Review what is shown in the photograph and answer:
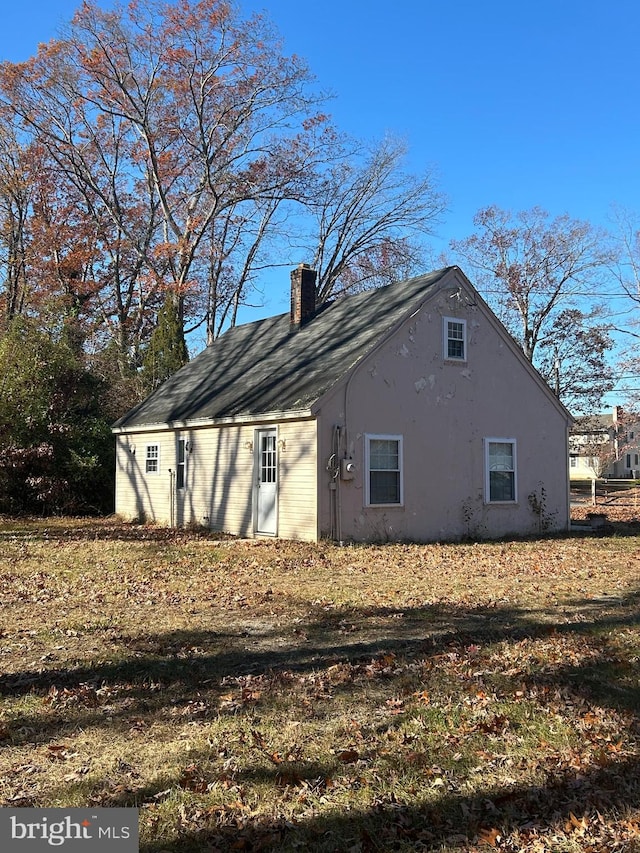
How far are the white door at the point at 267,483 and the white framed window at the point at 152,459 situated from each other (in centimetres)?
505

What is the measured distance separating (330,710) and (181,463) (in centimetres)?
1444

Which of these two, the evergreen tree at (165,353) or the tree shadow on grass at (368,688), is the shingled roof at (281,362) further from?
the tree shadow on grass at (368,688)

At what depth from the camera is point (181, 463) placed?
63.4 ft

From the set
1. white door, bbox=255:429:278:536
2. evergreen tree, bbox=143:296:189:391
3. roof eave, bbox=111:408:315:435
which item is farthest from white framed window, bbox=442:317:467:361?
evergreen tree, bbox=143:296:189:391

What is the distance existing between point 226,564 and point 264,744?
774 centimetres

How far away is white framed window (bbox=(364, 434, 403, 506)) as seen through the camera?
1539 centimetres

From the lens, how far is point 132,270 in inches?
1328

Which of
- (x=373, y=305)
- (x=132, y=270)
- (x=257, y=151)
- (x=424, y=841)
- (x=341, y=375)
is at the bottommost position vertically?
(x=424, y=841)

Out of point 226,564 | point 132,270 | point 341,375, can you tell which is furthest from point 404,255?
point 226,564

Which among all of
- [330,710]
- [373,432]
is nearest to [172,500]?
[373,432]

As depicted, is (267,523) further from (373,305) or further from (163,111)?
(163,111)

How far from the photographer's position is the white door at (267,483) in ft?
51.8

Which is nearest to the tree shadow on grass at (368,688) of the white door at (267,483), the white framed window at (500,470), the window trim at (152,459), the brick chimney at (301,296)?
the white door at (267,483)

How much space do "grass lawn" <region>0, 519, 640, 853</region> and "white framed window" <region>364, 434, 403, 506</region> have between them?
15.6 feet
